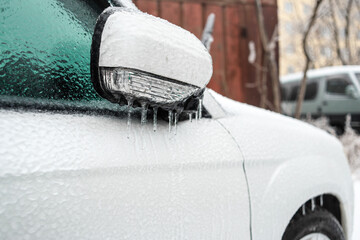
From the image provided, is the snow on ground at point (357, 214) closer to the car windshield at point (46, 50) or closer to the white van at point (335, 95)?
the car windshield at point (46, 50)

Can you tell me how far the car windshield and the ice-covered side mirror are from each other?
5.9 inches

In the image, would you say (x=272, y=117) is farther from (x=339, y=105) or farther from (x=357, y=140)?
(x=339, y=105)

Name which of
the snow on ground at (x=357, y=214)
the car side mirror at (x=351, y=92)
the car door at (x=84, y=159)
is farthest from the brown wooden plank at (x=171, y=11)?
the car side mirror at (x=351, y=92)

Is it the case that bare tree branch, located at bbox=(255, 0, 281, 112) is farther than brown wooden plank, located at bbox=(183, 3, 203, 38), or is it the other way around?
brown wooden plank, located at bbox=(183, 3, 203, 38)

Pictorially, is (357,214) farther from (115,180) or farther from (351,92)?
(351,92)

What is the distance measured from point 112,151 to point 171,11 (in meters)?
4.77

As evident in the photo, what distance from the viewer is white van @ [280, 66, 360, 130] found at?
8.41 metres

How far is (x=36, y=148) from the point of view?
879 millimetres

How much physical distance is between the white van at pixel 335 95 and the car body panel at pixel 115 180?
7.14 metres

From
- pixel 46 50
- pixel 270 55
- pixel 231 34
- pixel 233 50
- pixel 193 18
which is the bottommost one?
pixel 46 50

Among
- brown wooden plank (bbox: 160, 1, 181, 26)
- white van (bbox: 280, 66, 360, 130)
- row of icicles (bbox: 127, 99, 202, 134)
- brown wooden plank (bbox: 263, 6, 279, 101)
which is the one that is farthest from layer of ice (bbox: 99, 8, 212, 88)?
white van (bbox: 280, 66, 360, 130)

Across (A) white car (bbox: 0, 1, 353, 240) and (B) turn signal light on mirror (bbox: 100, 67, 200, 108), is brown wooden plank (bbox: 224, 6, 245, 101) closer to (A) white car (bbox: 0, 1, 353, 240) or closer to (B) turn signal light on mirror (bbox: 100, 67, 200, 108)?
(A) white car (bbox: 0, 1, 353, 240)

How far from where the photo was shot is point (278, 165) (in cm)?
147

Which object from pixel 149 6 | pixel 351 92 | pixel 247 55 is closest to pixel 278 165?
pixel 149 6
